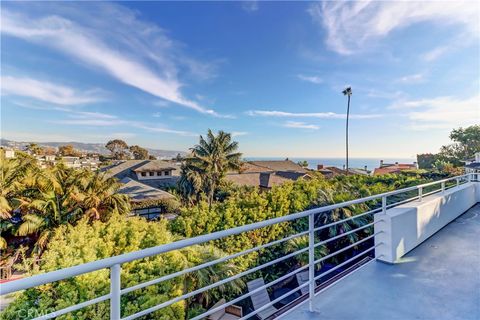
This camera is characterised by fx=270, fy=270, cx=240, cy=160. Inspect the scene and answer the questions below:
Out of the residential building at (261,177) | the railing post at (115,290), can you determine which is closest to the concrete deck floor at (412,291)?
the railing post at (115,290)

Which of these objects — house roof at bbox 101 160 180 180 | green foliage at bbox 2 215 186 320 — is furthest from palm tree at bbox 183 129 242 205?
green foliage at bbox 2 215 186 320

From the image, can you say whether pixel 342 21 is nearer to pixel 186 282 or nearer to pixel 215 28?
pixel 215 28

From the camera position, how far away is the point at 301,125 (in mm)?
32406

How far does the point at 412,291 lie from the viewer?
2662 millimetres

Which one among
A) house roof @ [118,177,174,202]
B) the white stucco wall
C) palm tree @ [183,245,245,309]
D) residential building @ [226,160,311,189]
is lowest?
palm tree @ [183,245,245,309]

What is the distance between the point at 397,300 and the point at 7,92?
19598 millimetres

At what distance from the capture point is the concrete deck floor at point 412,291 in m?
2.26

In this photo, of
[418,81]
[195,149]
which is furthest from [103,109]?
[418,81]

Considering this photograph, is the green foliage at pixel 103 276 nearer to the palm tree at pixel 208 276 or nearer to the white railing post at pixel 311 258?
the palm tree at pixel 208 276

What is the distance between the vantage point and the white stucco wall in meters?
3.38

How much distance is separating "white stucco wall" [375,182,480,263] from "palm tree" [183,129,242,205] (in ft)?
61.9

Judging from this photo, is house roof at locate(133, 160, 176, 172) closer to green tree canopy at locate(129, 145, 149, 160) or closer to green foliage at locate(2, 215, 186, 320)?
green foliage at locate(2, 215, 186, 320)

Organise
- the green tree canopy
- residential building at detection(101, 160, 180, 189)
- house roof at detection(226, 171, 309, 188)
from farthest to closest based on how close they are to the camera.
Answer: the green tree canopy < house roof at detection(226, 171, 309, 188) < residential building at detection(101, 160, 180, 189)

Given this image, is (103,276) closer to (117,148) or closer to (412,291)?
(412,291)
